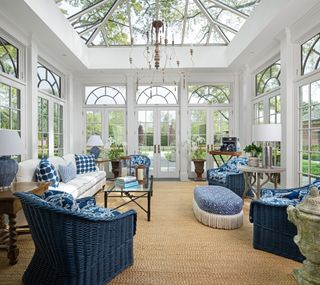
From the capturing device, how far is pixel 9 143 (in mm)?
2721

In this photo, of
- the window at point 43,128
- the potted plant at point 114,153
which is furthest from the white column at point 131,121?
the window at point 43,128

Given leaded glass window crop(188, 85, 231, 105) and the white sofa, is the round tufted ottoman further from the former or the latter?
leaded glass window crop(188, 85, 231, 105)

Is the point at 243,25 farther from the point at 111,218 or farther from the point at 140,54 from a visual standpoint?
the point at 111,218

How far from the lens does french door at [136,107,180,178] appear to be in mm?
7738

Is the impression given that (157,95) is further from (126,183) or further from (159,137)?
(126,183)

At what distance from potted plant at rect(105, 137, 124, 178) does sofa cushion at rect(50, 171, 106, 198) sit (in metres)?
1.54

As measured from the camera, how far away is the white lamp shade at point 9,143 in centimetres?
267

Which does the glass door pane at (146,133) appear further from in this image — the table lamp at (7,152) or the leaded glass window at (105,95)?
the table lamp at (7,152)

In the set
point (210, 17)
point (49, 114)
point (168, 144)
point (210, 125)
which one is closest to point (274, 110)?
point (210, 125)

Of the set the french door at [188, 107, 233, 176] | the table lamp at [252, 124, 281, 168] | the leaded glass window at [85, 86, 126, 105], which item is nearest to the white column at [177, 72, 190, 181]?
the french door at [188, 107, 233, 176]

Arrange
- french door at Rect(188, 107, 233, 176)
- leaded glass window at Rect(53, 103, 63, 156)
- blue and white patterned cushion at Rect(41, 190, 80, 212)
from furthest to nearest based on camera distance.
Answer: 1. french door at Rect(188, 107, 233, 176)
2. leaded glass window at Rect(53, 103, 63, 156)
3. blue and white patterned cushion at Rect(41, 190, 80, 212)

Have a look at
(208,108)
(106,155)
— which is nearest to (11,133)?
(106,155)

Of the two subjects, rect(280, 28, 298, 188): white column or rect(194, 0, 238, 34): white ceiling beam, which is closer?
rect(280, 28, 298, 188): white column

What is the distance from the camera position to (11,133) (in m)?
2.76
